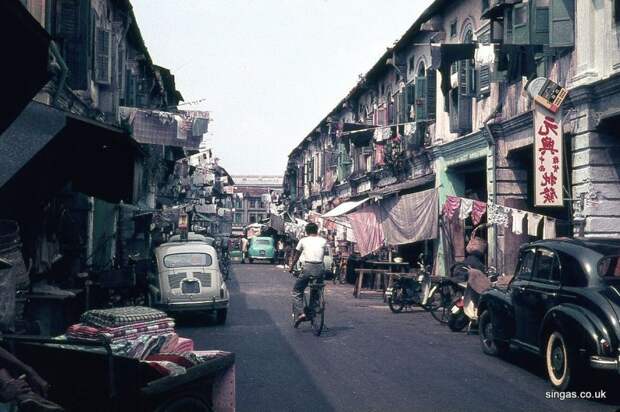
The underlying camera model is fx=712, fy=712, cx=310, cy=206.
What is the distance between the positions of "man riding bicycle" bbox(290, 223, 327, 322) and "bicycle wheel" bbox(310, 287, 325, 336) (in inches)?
9.1

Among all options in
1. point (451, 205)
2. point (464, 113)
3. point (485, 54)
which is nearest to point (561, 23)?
point (485, 54)

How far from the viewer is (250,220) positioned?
115000 mm

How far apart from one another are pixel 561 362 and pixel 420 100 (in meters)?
16.6

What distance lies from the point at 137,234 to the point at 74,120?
68.2 feet

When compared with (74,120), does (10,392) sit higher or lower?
lower

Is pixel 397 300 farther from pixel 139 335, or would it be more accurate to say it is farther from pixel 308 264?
pixel 139 335

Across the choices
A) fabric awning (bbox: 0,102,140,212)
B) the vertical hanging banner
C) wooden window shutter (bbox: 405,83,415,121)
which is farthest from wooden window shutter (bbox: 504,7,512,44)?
fabric awning (bbox: 0,102,140,212)

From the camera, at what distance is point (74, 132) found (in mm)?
8367

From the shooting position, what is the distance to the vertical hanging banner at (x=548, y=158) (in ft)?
47.4

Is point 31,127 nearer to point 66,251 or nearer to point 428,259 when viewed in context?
point 66,251

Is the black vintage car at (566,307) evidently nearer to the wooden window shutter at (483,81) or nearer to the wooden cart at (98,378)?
the wooden cart at (98,378)

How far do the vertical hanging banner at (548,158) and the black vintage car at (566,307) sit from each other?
4.67 meters

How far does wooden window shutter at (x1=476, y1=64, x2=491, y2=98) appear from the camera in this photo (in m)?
18.7

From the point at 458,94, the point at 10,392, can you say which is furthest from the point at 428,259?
the point at 10,392
